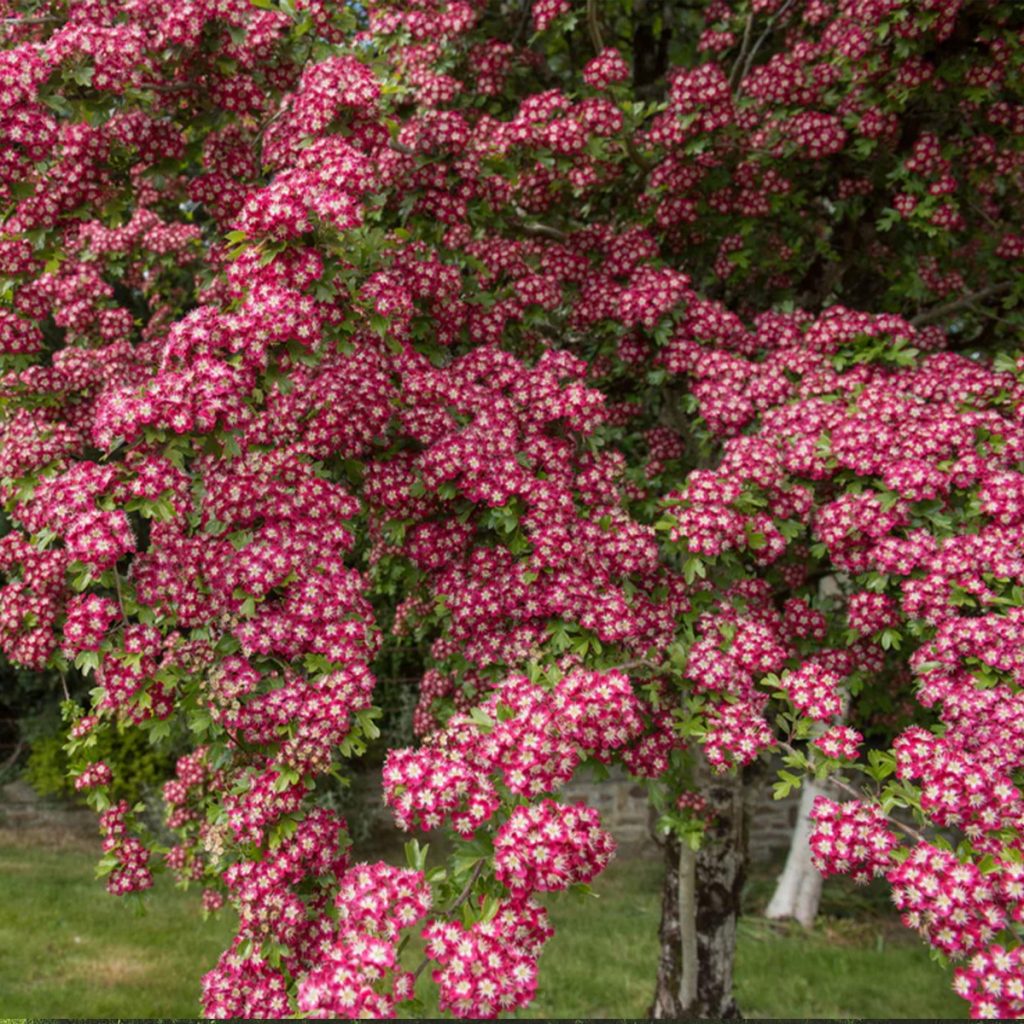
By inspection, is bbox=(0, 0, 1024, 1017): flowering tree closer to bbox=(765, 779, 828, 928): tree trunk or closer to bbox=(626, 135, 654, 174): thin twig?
bbox=(626, 135, 654, 174): thin twig

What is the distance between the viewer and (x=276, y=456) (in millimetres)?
4086

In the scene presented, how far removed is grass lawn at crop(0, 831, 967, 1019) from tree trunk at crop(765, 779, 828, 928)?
22cm

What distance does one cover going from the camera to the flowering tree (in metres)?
3.31

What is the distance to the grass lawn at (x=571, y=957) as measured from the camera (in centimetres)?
836

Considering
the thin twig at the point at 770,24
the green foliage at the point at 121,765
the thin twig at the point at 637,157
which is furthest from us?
the green foliage at the point at 121,765

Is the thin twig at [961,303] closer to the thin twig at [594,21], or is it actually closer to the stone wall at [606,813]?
the thin twig at [594,21]

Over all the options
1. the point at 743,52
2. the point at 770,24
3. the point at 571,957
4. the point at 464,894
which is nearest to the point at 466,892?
the point at 464,894

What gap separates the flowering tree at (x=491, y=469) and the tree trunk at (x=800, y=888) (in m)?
4.76

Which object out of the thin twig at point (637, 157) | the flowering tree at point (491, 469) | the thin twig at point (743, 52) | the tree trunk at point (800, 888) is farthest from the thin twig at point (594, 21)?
the tree trunk at point (800, 888)

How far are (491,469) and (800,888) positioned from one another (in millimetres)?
8762

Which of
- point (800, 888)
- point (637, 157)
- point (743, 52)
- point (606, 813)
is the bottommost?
point (800, 888)

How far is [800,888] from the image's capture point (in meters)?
11.1

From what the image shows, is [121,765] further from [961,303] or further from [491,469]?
[961,303]

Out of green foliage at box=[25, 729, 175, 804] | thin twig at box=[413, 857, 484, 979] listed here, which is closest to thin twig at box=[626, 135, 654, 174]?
thin twig at box=[413, 857, 484, 979]
